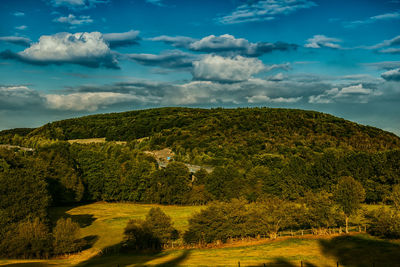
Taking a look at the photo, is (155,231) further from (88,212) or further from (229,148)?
(229,148)

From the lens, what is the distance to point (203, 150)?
639 feet

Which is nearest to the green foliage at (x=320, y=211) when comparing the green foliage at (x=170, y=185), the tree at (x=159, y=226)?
the tree at (x=159, y=226)

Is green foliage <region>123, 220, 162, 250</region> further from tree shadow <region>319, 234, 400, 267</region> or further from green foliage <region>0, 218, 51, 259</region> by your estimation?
tree shadow <region>319, 234, 400, 267</region>

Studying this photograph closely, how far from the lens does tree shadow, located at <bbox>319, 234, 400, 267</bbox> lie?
44438mm

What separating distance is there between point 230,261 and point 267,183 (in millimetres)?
68778

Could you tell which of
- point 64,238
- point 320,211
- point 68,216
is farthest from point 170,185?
point 320,211

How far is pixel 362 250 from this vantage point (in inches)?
1967

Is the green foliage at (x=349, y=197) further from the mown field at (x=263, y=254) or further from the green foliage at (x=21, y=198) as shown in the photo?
the green foliage at (x=21, y=198)

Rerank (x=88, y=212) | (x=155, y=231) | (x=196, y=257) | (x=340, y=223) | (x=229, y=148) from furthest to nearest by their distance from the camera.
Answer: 1. (x=229, y=148)
2. (x=88, y=212)
3. (x=340, y=223)
4. (x=155, y=231)
5. (x=196, y=257)

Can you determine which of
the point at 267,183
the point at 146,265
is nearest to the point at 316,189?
the point at 267,183

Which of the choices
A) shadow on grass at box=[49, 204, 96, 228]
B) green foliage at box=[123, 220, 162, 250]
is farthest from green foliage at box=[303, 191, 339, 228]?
shadow on grass at box=[49, 204, 96, 228]

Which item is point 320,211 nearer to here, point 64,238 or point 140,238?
point 140,238

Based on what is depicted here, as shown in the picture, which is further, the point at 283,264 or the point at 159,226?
the point at 159,226

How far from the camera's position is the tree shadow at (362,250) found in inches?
1750
